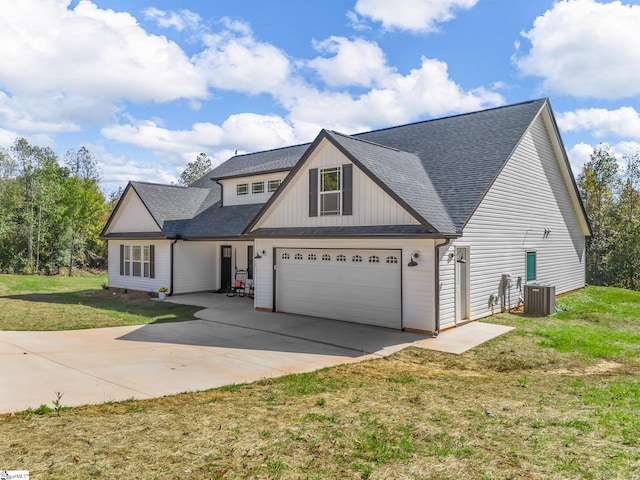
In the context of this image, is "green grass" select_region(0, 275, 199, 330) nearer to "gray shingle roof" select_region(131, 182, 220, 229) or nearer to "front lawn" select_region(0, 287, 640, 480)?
"gray shingle roof" select_region(131, 182, 220, 229)

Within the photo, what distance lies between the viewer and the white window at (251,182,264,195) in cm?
1992

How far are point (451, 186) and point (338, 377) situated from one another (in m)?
7.94

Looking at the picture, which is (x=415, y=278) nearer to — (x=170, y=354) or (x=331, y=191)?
(x=331, y=191)

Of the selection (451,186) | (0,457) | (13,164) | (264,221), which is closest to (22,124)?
(13,164)

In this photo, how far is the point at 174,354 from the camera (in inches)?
354

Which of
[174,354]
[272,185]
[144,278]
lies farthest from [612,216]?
[174,354]

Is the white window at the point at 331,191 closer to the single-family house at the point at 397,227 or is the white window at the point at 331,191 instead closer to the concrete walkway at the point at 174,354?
the single-family house at the point at 397,227

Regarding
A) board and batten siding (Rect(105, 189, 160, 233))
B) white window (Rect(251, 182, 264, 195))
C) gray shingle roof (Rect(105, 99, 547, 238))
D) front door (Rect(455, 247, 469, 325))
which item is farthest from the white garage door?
board and batten siding (Rect(105, 189, 160, 233))

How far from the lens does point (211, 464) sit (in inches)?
162

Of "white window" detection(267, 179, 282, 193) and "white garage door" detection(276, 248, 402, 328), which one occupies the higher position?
"white window" detection(267, 179, 282, 193)

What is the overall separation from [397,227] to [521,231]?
22.2 feet

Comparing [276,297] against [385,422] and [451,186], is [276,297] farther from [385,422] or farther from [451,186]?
[385,422]

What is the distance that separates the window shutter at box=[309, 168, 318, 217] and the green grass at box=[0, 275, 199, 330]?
5.13 m

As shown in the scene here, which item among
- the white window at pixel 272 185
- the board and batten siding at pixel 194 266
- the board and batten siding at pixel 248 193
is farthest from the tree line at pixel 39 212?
the white window at pixel 272 185
